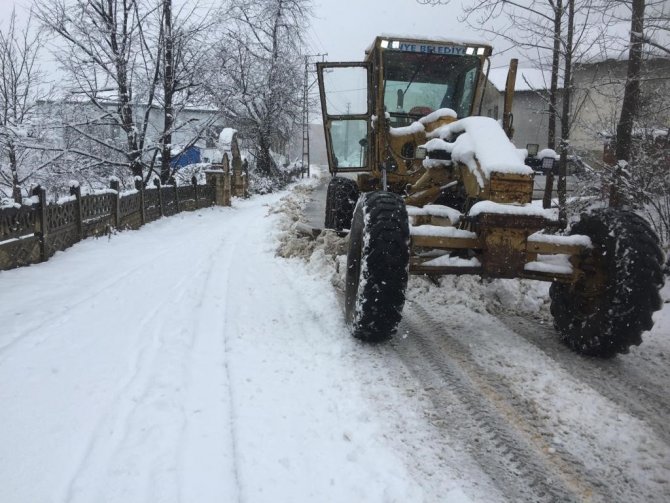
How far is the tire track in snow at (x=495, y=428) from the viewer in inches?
89.4

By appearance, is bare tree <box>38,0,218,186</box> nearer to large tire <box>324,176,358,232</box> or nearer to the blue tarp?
the blue tarp

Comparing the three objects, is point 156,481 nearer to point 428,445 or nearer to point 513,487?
point 428,445

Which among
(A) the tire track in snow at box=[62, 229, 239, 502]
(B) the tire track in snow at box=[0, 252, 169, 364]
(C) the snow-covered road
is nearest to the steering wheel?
(C) the snow-covered road

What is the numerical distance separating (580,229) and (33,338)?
4.69m

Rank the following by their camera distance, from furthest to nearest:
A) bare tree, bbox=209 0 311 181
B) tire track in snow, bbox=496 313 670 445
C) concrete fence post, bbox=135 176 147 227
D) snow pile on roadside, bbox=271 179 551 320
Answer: bare tree, bbox=209 0 311 181 < concrete fence post, bbox=135 176 147 227 < snow pile on roadside, bbox=271 179 551 320 < tire track in snow, bbox=496 313 670 445

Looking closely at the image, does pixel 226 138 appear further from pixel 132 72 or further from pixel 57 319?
pixel 57 319

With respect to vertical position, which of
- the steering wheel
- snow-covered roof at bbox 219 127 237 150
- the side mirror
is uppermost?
snow-covered roof at bbox 219 127 237 150

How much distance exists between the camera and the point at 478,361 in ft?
12.0

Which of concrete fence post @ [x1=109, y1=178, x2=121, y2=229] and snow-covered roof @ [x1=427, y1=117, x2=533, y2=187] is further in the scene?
concrete fence post @ [x1=109, y1=178, x2=121, y2=229]

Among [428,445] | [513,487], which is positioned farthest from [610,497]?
[428,445]

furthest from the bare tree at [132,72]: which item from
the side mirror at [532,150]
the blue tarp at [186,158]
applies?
the side mirror at [532,150]

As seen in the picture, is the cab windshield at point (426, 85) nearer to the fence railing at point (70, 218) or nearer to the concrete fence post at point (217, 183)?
the fence railing at point (70, 218)

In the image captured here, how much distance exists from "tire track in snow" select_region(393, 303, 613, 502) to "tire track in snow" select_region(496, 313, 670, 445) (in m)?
0.66

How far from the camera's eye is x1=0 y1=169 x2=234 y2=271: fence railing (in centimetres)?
664
